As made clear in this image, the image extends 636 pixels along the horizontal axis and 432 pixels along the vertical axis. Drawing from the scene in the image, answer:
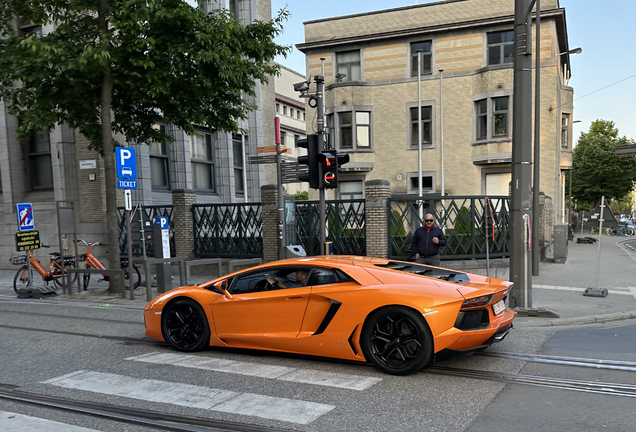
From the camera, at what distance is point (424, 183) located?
2798cm

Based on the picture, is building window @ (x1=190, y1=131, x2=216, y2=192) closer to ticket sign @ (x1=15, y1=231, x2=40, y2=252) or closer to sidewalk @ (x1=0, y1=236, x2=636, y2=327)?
sidewalk @ (x1=0, y1=236, x2=636, y2=327)

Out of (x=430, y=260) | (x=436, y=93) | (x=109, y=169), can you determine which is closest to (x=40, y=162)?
(x=109, y=169)

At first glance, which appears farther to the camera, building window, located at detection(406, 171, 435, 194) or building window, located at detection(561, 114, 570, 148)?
building window, located at detection(561, 114, 570, 148)

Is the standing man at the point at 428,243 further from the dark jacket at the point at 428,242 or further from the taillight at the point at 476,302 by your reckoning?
the taillight at the point at 476,302

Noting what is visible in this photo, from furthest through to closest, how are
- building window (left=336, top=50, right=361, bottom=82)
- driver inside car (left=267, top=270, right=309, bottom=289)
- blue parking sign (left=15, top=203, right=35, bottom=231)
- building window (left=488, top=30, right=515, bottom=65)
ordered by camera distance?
building window (left=336, top=50, right=361, bottom=82) → building window (left=488, top=30, right=515, bottom=65) → blue parking sign (left=15, top=203, right=35, bottom=231) → driver inside car (left=267, top=270, right=309, bottom=289)

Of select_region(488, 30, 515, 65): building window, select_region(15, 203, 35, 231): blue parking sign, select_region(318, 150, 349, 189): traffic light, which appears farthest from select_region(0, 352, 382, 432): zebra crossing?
select_region(488, 30, 515, 65): building window

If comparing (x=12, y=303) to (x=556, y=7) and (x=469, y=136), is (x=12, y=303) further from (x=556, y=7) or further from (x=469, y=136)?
(x=556, y=7)

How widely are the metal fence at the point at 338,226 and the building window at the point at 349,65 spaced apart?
15276 mm

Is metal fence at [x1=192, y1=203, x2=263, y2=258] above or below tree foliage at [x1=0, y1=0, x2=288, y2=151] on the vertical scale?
below

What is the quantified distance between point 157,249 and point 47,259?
26.3 feet

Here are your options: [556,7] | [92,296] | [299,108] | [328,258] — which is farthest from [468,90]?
[299,108]

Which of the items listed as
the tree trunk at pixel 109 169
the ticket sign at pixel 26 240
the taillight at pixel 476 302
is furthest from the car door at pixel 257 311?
the ticket sign at pixel 26 240

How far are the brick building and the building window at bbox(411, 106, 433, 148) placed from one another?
5cm

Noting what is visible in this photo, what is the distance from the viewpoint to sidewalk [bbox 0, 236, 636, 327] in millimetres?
8830
